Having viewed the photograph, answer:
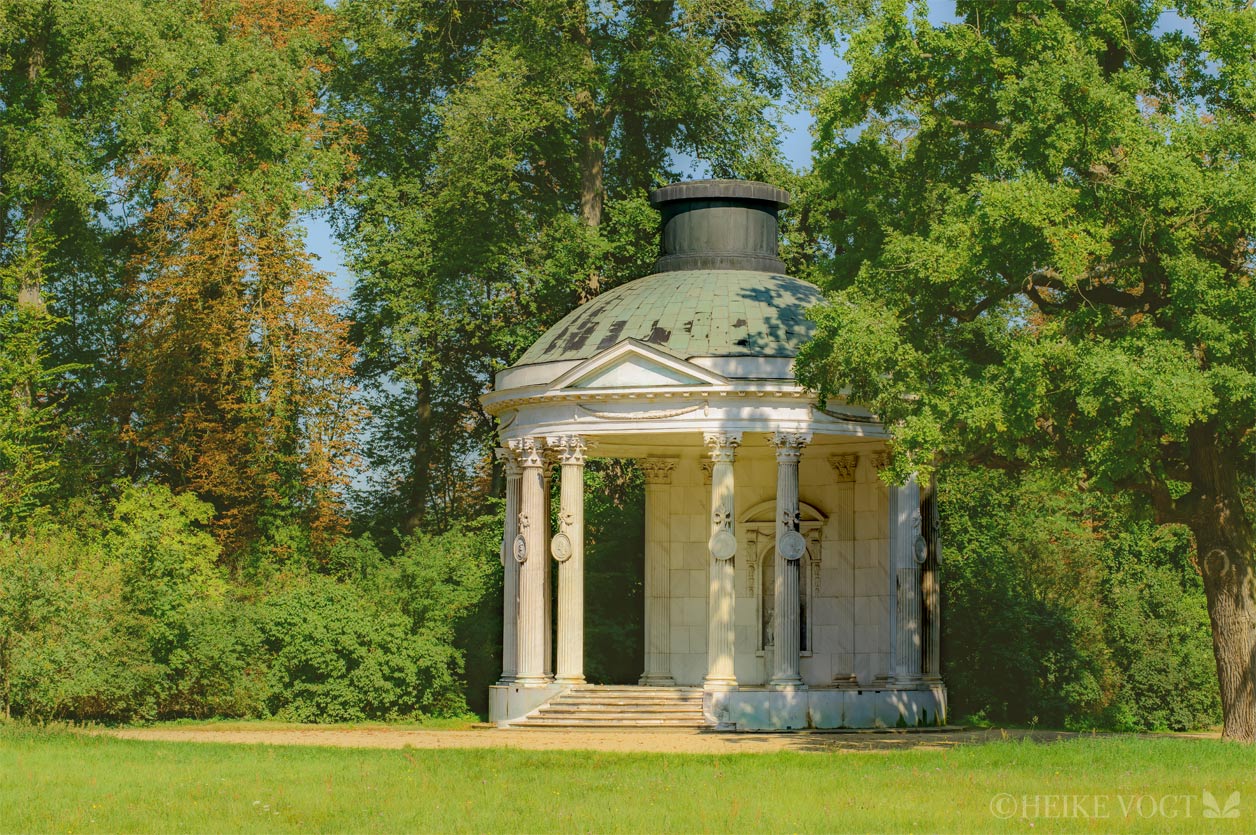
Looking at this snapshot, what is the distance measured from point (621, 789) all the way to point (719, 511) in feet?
45.1

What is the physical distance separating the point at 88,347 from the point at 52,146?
26.1 feet

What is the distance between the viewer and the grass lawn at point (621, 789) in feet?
64.3

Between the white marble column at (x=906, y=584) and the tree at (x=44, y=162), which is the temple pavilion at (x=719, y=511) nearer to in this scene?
the white marble column at (x=906, y=584)

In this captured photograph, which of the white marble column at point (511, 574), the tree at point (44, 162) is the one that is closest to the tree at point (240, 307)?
the tree at point (44, 162)

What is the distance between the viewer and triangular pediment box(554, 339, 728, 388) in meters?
35.4

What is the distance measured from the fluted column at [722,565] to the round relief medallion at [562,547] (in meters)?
3.03

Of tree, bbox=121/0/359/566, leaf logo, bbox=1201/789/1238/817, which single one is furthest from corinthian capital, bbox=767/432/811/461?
leaf logo, bbox=1201/789/1238/817

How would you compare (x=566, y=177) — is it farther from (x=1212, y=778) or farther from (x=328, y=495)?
(x=1212, y=778)

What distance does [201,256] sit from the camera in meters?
44.8

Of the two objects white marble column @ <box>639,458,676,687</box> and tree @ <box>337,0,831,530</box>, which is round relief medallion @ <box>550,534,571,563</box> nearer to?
white marble column @ <box>639,458,676,687</box>

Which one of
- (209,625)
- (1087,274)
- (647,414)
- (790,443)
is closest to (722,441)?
(790,443)

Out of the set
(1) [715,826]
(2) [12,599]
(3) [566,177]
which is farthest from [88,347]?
(1) [715,826]

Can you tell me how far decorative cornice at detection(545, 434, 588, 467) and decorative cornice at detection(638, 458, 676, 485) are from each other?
4.19 metres

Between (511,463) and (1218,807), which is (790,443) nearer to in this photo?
(511,463)
